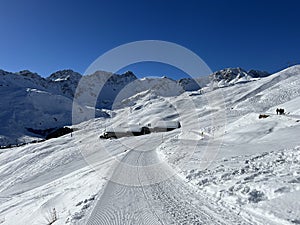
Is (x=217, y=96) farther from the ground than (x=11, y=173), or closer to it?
farther from the ground

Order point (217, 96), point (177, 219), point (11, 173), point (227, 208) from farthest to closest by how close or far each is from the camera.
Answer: point (217, 96), point (11, 173), point (227, 208), point (177, 219)

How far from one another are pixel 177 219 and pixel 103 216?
9.00ft

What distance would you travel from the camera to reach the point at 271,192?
9656 mm

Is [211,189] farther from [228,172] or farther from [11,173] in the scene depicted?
[11,173]

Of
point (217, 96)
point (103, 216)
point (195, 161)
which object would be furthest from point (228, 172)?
point (217, 96)

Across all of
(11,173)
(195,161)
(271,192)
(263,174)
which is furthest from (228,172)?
(11,173)

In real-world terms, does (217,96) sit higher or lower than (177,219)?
higher

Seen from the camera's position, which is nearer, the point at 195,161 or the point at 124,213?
the point at 124,213

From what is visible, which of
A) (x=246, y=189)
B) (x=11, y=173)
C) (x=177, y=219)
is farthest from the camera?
(x=11, y=173)

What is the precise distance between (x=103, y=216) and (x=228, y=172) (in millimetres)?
6953

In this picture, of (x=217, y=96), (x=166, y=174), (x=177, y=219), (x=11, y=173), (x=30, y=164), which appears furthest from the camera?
(x=217, y=96)

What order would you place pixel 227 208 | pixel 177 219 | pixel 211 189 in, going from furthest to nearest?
pixel 211 189, pixel 227 208, pixel 177 219

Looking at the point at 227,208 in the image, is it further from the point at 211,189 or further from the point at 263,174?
the point at 263,174

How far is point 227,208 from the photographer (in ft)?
31.1
